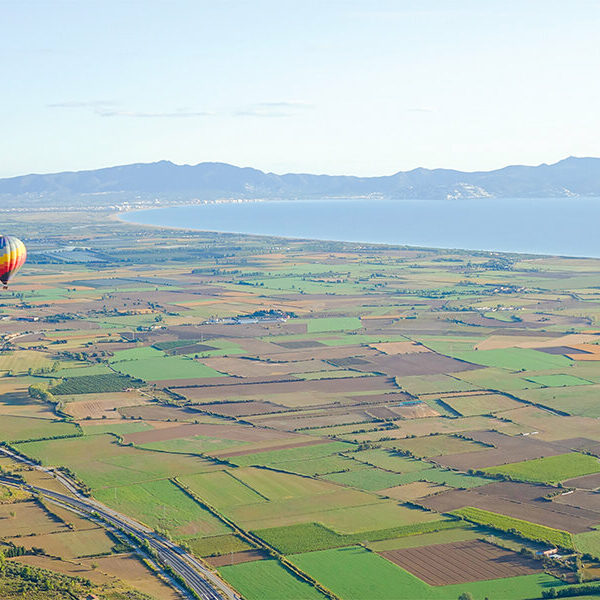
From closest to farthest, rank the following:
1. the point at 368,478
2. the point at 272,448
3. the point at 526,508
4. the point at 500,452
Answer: the point at 526,508, the point at 368,478, the point at 500,452, the point at 272,448

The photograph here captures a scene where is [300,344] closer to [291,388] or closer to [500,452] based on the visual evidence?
[291,388]

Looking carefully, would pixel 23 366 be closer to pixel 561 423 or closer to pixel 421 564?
pixel 561 423

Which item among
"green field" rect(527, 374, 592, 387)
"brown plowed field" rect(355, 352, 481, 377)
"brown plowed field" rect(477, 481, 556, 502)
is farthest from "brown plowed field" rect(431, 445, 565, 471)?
"brown plowed field" rect(355, 352, 481, 377)

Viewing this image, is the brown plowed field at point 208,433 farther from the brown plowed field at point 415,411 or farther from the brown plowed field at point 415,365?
the brown plowed field at point 415,365

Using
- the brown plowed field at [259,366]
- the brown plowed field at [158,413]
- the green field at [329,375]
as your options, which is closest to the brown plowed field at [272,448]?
the brown plowed field at [158,413]

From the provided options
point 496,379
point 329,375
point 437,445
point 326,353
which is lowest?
point 437,445

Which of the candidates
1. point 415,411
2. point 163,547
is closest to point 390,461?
point 415,411

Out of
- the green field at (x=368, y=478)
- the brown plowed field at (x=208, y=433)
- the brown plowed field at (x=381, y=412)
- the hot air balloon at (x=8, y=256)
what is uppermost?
the hot air balloon at (x=8, y=256)
